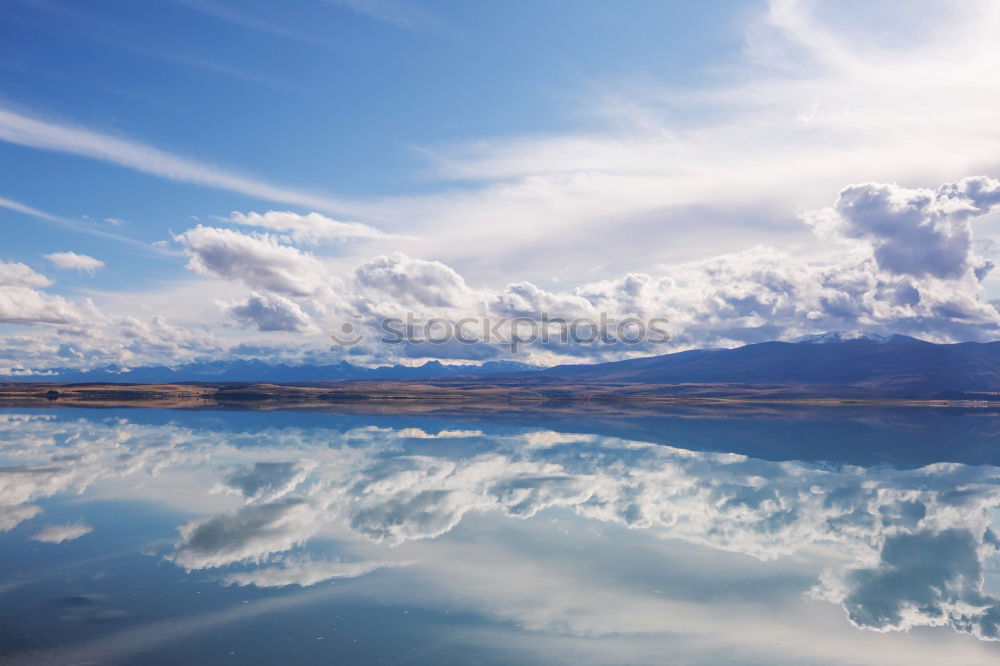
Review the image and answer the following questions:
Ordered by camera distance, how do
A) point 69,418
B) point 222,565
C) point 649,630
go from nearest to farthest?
1. point 649,630
2. point 222,565
3. point 69,418

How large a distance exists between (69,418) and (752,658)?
116434mm

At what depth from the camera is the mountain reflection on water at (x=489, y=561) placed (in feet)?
61.8

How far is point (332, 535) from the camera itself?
30.5m

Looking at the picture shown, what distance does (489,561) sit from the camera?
2702cm

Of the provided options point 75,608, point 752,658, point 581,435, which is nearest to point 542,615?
point 752,658

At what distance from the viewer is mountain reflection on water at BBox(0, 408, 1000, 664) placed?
18828mm

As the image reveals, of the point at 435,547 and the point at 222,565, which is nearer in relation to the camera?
the point at 222,565

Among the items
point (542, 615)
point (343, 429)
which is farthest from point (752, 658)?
point (343, 429)

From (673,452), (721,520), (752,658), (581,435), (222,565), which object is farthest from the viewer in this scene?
(581,435)

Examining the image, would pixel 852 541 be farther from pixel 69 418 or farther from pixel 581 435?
pixel 69 418

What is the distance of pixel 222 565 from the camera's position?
2536 cm

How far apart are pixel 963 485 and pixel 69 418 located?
392 feet

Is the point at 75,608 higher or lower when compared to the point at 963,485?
higher

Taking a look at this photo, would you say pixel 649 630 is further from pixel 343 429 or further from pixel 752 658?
pixel 343 429
